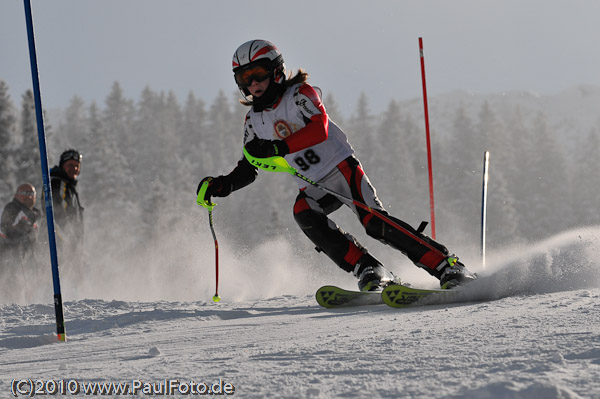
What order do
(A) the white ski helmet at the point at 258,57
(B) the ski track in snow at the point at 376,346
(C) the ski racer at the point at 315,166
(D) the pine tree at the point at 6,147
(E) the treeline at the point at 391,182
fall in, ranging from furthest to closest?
(E) the treeline at the point at 391,182 < (D) the pine tree at the point at 6,147 < (A) the white ski helmet at the point at 258,57 < (C) the ski racer at the point at 315,166 < (B) the ski track in snow at the point at 376,346

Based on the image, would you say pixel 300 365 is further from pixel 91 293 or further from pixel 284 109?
pixel 91 293

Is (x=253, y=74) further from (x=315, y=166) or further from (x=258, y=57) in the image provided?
(x=315, y=166)

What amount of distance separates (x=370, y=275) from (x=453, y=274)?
756mm

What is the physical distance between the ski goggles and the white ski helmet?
0.02 m

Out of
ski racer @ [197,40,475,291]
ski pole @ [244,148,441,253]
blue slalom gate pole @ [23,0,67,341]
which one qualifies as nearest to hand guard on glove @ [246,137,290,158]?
ski racer @ [197,40,475,291]

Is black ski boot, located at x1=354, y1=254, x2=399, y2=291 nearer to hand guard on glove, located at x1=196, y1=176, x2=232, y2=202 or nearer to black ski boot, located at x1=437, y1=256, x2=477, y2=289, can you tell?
black ski boot, located at x1=437, y1=256, x2=477, y2=289

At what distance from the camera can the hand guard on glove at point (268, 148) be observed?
416 cm

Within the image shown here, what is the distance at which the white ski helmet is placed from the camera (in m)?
4.48

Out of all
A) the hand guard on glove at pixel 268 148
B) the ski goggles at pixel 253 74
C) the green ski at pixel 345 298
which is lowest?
the green ski at pixel 345 298

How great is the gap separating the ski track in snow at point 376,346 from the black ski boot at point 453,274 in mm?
170

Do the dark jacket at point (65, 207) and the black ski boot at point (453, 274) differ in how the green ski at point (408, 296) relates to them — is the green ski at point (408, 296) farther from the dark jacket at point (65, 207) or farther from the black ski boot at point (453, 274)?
the dark jacket at point (65, 207)

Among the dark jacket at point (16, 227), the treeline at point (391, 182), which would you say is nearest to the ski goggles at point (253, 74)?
the dark jacket at point (16, 227)

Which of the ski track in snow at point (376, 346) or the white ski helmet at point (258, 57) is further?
the white ski helmet at point (258, 57)

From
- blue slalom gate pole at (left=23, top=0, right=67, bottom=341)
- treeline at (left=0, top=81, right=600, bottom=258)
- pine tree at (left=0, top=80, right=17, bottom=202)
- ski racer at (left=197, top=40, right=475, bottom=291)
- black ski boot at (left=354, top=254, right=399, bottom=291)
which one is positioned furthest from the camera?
treeline at (left=0, top=81, right=600, bottom=258)
